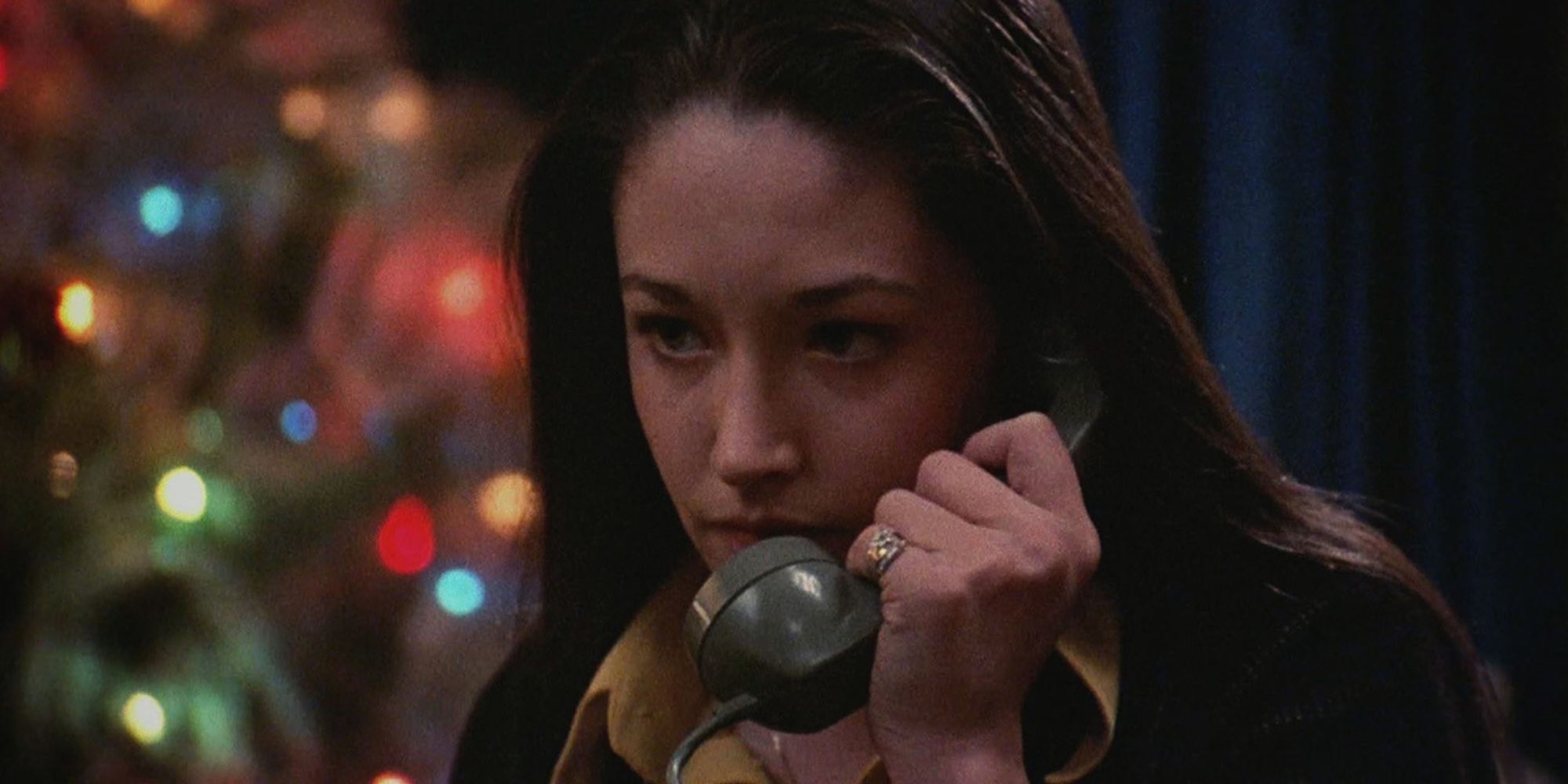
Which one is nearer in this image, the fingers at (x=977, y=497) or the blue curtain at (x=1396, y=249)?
the fingers at (x=977, y=497)

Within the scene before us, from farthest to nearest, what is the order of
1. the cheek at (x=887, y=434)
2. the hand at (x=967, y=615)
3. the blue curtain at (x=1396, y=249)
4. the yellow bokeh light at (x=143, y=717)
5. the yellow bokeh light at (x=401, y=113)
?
the yellow bokeh light at (x=143, y=717), the yellow bokeh light at (x=401, y=113), the blue curtain at (x=1396, y=249), the cheek at (x=887, y=434), the hand at (x=967, y=615)

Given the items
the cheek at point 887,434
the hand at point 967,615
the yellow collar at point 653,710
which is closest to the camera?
the hand at point 967,615

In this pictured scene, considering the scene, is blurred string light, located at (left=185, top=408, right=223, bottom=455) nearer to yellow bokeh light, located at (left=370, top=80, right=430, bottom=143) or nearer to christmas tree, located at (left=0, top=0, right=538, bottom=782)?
christmas tree, located at (left=0, top=0, right=538, bottom=782)

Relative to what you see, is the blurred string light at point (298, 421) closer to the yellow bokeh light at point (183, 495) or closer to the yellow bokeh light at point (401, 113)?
the yellow bokeh light at point (183, 495)

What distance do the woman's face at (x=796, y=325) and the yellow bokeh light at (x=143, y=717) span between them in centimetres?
136

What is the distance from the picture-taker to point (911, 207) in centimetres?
105

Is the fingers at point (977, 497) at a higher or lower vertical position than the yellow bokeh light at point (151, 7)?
lower

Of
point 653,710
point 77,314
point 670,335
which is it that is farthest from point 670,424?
point 77,314

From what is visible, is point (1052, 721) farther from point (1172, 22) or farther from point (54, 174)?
point (54, 174)

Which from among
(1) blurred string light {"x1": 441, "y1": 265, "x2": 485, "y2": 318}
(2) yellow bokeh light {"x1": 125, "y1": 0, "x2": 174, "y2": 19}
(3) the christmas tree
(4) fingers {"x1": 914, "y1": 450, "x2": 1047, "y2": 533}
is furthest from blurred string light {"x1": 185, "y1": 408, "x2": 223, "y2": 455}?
(4) fingers {"x1": 914, "y1": 450, "x2": 1047, "y2": 533}

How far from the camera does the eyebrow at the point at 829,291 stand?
40.1 inches

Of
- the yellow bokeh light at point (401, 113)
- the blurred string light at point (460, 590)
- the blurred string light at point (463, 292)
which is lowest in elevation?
the blurred string light at point (460, 590)

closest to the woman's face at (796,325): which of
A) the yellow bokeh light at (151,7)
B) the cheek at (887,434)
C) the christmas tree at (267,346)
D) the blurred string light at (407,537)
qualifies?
the cheek at (887,434)

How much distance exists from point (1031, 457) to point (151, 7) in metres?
1.51
